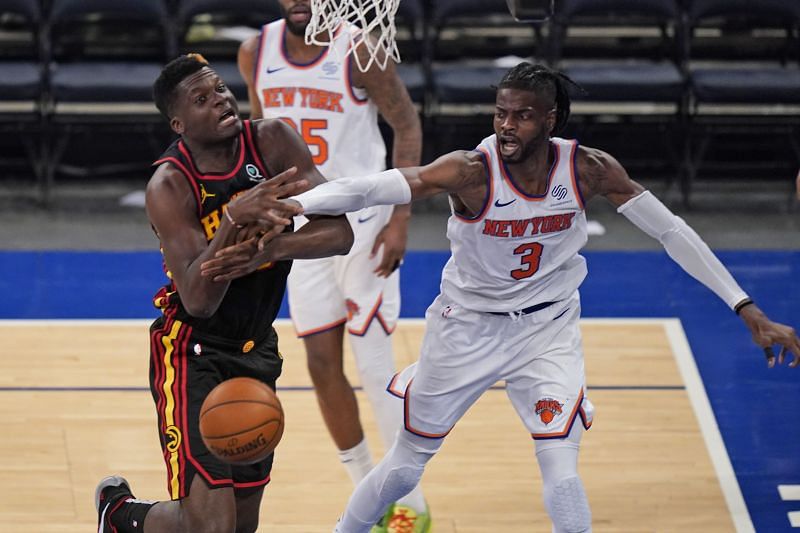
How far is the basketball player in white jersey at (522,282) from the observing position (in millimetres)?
4340

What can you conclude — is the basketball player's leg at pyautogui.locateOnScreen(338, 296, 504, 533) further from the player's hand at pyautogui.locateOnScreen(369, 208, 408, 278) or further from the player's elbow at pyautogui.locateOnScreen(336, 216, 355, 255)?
the player's hand at pyautogui.locateOnScreen(369, 208, 408, 278)

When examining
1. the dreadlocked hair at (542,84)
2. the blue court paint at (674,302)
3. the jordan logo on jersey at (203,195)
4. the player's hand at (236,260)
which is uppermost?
the dreadlocked hair at (542,84)

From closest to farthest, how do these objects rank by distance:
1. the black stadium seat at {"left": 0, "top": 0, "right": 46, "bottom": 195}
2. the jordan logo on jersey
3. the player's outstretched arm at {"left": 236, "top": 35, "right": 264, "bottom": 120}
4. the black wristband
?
the jordan logo on jersey < the black wristband < the player's outstretched arm at {"left": 236, "top": 35, "right": 264, "bottom": 120} < the black stadium seat at {"left": 0, "top": 0, "right": 46, "bottom": 195}

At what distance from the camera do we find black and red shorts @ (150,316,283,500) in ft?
13.9

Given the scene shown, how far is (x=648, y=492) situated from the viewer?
5594 mm

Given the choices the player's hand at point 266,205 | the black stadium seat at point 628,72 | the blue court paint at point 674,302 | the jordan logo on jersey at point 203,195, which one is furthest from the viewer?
the black stadium seat at point 628,72

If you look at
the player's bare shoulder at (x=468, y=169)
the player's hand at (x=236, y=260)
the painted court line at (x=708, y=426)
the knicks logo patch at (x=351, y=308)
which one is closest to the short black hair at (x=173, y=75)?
the player's hand at (x=236, y=260)

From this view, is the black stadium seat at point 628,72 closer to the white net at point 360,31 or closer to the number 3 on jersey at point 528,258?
the white net at point 360,31

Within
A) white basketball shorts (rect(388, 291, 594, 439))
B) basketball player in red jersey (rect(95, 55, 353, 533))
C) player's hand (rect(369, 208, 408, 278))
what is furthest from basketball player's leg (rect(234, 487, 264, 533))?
player's hand (rect(369, 208, 408, 278))

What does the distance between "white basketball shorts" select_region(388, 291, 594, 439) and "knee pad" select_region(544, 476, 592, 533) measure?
263 millimetres

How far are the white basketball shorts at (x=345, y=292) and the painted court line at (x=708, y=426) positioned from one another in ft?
5.25

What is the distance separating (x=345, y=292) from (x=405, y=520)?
94 cm

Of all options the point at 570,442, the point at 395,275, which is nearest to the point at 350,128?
the point at 395,275

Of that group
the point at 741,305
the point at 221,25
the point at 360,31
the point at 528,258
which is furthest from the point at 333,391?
the point at 221,25
